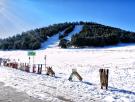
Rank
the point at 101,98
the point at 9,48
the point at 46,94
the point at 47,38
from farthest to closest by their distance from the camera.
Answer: the point at 47,38 < the point at 9,48 < the point at 46,94 < the point at 101,98

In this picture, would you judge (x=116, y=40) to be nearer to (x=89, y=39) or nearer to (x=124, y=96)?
(x=89, y=39)

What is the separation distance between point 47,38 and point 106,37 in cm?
4659

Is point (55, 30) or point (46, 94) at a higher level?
point (55, 30)

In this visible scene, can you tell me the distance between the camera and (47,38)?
170500mm

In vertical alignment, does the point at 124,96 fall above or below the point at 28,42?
below

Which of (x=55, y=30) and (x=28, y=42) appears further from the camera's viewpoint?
(x=55, y=30)

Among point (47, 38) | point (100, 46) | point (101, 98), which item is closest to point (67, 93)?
point (101, 98)

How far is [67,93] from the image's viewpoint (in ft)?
63.3

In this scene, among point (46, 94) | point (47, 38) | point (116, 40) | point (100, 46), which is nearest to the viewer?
point (46, 94)

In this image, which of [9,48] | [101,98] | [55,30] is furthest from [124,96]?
[55,30]

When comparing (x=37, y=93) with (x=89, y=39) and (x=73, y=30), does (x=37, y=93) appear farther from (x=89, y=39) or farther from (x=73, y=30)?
(x=73, y=30)

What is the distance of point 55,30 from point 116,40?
195 ft

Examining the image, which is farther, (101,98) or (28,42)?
(28,42)

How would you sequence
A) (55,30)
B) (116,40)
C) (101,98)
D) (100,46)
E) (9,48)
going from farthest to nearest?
(55,30), (9,48), (116,40), (100,46), (101,98)
